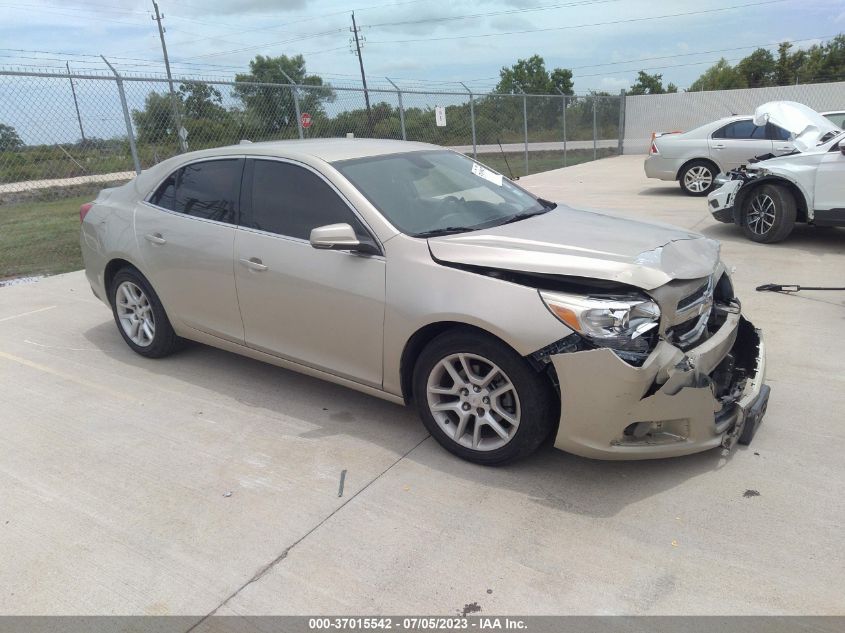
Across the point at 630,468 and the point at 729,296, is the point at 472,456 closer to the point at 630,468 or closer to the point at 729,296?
the point at 630,468

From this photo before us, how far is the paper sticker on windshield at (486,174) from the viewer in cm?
448

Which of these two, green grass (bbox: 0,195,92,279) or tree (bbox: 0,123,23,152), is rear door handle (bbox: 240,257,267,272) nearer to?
green grass (bbox: 0,195,92,279)

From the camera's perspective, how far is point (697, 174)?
1250 centimetres

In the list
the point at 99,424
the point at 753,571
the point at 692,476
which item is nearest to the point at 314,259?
the point at 99,424

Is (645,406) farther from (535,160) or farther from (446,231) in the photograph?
(535,160)

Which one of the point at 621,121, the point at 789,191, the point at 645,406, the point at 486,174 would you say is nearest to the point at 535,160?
the point at 621,121

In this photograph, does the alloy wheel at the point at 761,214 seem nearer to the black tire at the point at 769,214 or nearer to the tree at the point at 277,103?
the black tire at the point at 769,214

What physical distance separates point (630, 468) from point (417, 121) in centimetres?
1283

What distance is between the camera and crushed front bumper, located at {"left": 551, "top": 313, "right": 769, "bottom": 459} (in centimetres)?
284

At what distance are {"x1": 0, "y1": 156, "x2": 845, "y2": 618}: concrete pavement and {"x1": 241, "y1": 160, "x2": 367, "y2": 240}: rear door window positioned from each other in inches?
45.5

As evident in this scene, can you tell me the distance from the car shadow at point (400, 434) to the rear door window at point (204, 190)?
1171 millimetres

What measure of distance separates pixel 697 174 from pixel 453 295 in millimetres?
10996

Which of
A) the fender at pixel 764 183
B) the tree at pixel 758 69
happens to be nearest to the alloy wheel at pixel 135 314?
the fender at pixel 764 183

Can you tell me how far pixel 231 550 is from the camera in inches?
111
